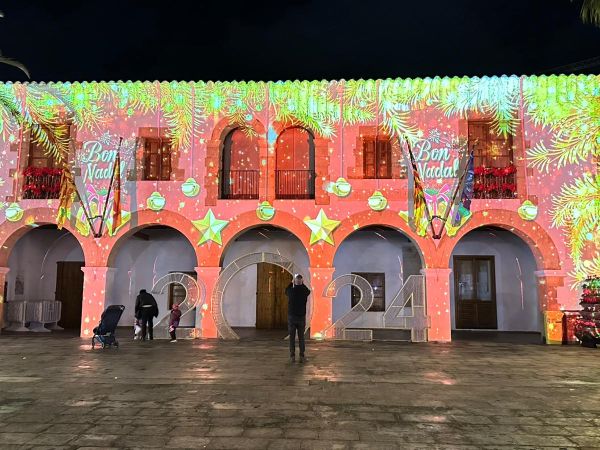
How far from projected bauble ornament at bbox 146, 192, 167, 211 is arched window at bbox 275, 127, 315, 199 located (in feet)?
10.2

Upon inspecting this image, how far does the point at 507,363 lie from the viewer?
913 centimetres

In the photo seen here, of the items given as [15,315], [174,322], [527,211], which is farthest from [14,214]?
[527,211]

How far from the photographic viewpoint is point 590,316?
38.0 ft

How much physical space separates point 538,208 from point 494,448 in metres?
9.57

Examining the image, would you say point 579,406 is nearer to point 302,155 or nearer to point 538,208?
point 538,208

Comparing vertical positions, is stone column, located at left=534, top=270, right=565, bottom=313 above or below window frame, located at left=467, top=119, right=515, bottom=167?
below

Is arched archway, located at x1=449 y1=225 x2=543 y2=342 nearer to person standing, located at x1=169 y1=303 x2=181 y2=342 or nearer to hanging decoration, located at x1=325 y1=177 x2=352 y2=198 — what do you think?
hanging decoration, located at x1=325 y1=177 x2=352 y2=198

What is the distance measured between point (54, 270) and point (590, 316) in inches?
Answer: 620

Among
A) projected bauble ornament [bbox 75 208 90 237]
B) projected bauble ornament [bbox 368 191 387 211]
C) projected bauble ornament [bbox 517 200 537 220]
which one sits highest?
projected bauble ornament [bbox 368 191 387 211]

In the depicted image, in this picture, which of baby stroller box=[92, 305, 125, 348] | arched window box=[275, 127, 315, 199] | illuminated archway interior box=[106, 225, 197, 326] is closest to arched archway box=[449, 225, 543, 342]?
arched window box=[275, 127, 315, 199]

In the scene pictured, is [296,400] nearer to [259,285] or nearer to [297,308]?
[297,308]

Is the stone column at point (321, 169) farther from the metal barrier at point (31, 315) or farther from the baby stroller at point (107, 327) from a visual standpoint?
the metal barrier at point (31, 315)

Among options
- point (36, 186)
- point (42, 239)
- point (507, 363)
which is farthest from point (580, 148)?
point (42, 239)

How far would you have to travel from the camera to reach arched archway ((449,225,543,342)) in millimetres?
15180
